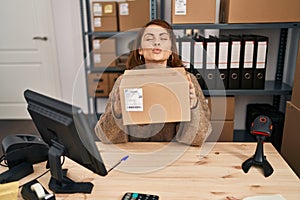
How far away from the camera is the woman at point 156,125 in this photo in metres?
1.21

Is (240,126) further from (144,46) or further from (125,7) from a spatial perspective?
(144,46)

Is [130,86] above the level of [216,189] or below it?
above

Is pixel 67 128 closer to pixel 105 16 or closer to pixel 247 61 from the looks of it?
pixel 247 61

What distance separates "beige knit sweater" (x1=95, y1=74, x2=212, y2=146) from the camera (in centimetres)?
128

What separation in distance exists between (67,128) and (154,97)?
39 cm

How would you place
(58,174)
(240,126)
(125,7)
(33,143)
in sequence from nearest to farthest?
(58,174) < (33,143) < (125,7) < (240,126)

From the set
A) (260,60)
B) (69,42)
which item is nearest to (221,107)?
(260,60)

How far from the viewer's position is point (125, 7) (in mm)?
2441

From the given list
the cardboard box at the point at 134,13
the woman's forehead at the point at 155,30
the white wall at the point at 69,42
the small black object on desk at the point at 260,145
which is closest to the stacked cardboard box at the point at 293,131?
the small black object on desk at the point at 260,145

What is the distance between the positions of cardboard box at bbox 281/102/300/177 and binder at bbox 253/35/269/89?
66 cm

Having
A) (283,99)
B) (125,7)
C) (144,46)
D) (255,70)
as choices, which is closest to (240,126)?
(283,99)

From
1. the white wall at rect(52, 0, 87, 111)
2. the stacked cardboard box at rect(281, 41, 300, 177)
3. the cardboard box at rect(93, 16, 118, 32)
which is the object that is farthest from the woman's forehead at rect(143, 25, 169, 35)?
the white wall at rect(52, 0, 87, 111)

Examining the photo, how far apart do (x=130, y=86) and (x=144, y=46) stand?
23 cm

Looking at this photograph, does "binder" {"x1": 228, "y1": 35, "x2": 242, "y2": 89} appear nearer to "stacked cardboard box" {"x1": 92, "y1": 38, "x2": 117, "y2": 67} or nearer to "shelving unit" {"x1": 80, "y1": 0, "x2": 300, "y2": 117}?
"shelving unit" {"x1": 80, "y1": 0, "x2": 300, "y2": 117}
